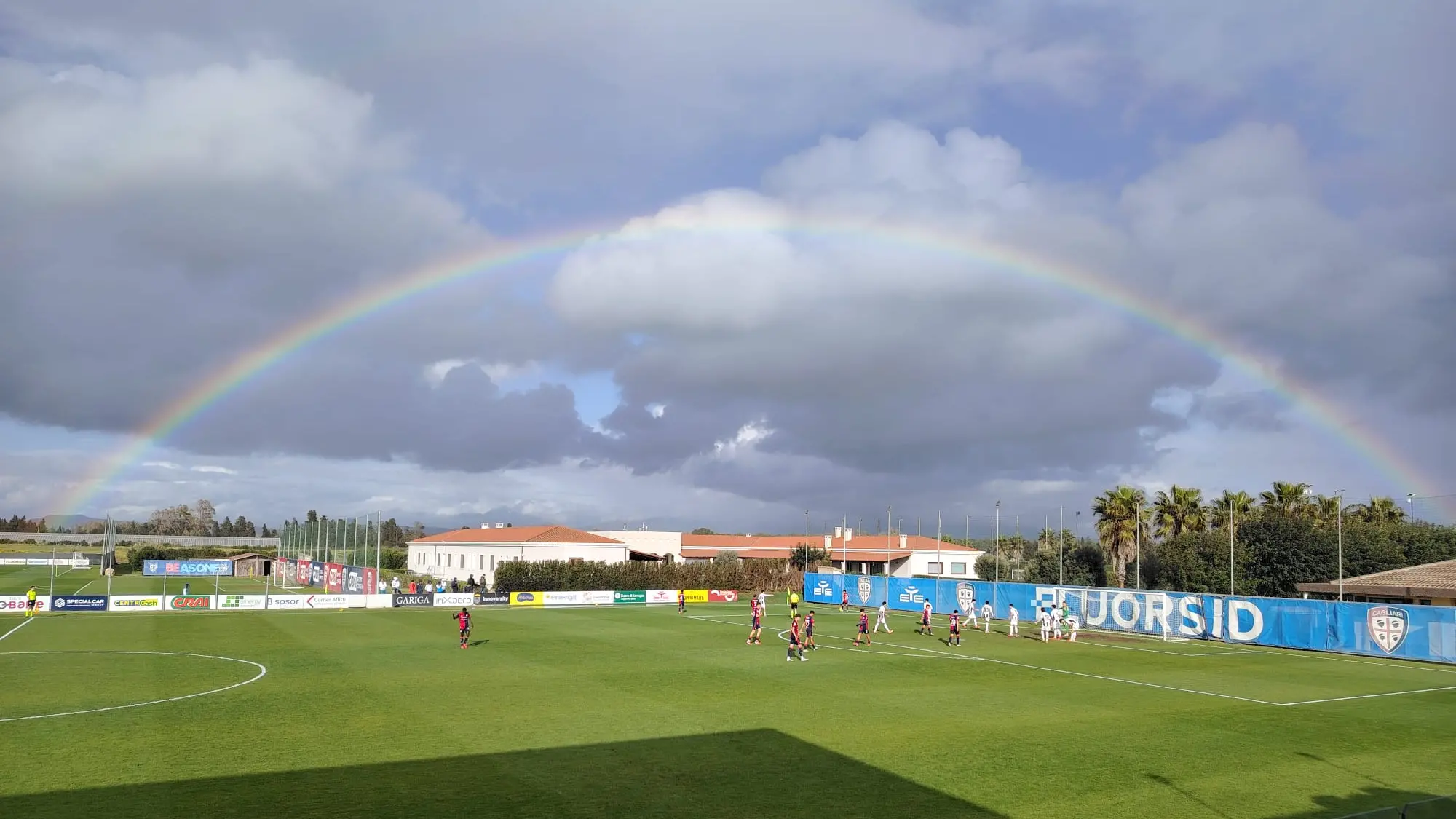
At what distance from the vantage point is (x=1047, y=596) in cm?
6125

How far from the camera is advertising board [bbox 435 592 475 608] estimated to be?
70250 mm

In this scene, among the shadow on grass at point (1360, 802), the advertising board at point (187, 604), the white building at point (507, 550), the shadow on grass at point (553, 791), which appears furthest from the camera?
the white building at point (507, 550)

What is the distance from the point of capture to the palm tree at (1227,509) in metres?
88.2

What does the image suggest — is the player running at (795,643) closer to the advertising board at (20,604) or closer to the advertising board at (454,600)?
the advertising board at (454,600)

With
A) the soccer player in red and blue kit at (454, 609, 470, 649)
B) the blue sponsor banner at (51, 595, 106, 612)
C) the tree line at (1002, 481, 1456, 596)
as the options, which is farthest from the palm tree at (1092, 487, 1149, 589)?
the blue sponsor banner at (51, 595, 106, 612)

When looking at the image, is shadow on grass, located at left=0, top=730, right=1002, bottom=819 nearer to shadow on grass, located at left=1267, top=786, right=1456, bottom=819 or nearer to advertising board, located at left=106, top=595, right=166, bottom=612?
shadow on grass, located at left=1267, top=786, right=1456, bottom=819

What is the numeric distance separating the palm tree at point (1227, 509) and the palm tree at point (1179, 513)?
4.04 ft

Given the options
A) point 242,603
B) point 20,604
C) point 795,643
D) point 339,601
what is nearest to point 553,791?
point 795,643

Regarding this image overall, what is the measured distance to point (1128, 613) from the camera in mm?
56281

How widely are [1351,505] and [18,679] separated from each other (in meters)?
107

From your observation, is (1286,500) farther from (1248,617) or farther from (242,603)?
(242,603)

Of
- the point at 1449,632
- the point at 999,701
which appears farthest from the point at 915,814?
the point at 1449,632

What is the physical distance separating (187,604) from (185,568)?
2865 inches

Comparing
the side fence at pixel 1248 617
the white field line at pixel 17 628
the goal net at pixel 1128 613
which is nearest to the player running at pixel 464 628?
the white field line at pixel 17 628
